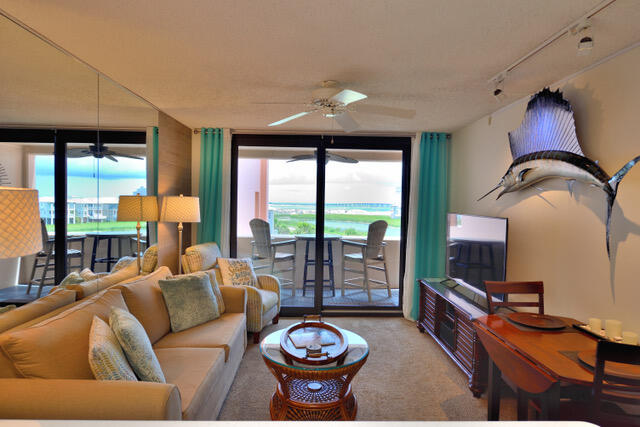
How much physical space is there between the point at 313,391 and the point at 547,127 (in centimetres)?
246

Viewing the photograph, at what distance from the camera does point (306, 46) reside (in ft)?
5.84

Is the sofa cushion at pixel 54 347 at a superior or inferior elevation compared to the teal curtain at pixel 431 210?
inferior

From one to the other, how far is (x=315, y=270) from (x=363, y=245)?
74 centimetres

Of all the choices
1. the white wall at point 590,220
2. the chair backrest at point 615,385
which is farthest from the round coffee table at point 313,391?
the white wall at point 590,220

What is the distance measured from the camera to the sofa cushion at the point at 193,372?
1584mm

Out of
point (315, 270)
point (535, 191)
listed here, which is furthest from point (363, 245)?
point (535, 191)

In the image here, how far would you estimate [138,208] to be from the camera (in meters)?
2.79

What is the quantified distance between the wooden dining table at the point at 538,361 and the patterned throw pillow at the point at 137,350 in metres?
1.80

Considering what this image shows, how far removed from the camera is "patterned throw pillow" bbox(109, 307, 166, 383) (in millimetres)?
1529

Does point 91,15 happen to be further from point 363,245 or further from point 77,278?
point 363,245

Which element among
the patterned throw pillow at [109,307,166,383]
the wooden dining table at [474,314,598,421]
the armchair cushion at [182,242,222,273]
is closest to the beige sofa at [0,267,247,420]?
the patterned throw pillow at [109,307,166,383]

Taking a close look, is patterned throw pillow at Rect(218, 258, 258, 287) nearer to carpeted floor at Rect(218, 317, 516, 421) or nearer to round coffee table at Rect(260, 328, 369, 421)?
carpeted floor at Rect(218, 317, 516, 421)

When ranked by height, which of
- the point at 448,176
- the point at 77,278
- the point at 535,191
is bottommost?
the point at 77,278

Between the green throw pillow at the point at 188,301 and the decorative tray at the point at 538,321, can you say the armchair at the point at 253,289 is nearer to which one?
the green throw pillow at the point at 188,301
